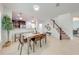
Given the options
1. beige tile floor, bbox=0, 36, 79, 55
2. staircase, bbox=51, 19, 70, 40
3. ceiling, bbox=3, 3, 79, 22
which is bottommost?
beige tile floor, bbox=0, 36, 79, 55

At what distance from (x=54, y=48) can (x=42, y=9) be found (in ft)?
2.26

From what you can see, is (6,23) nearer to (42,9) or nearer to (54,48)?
(42,9)

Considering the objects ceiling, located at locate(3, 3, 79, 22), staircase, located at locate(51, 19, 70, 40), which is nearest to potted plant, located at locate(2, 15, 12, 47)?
ceiling, located at locate(3, 3, 79, 22)

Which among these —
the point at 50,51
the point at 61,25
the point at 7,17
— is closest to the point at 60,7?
the point at 61,25

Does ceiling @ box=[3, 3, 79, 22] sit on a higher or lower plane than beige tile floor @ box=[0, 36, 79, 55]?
higher

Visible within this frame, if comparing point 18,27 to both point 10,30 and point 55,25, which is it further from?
point 55,25

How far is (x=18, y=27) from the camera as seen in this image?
2078 millimetres

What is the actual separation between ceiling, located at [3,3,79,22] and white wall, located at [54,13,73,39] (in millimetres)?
68

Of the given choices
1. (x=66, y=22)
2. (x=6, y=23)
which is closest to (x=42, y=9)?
(x=66, y=22)

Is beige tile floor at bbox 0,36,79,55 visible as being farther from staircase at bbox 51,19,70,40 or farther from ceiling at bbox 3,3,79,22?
ceiling at bbox 3,3,79,22

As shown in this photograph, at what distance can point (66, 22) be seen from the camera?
6.82 feet

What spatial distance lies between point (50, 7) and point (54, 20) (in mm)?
232

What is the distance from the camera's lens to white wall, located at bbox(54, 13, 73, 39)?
6.80 feet

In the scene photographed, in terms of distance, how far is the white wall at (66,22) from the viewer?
2.07 meters
